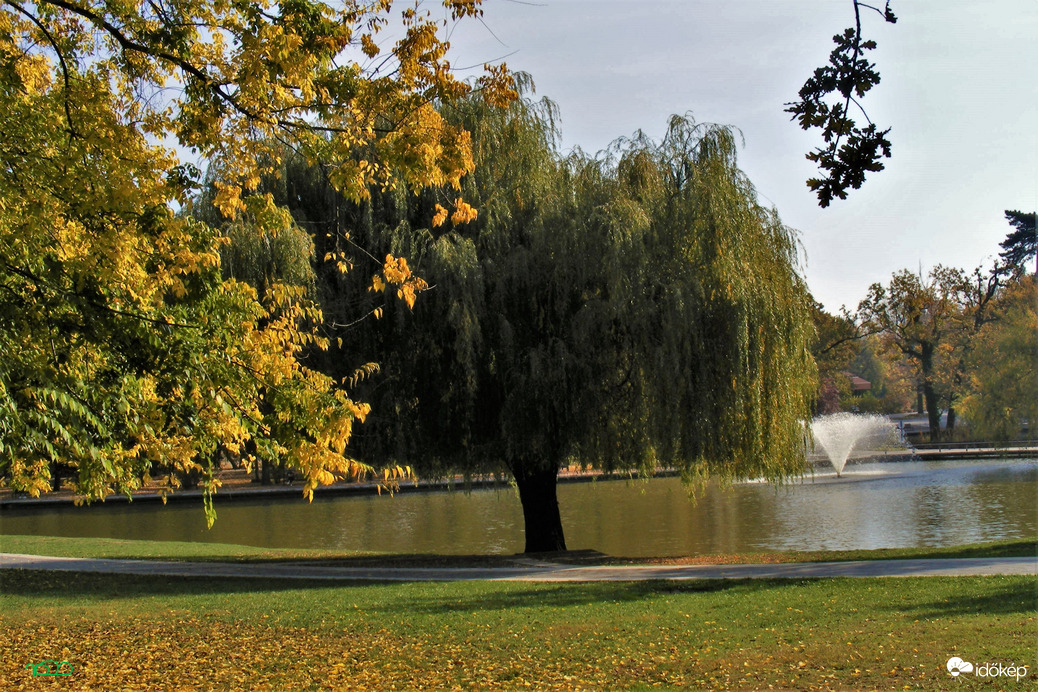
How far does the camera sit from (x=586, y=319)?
1491 cm

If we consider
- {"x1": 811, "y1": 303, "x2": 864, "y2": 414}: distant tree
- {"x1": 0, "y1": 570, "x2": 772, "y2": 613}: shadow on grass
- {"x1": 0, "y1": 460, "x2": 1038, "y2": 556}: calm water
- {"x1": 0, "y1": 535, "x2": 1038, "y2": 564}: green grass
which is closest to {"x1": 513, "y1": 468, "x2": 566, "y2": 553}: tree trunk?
{"x1": 0, "y1": 535, "x2": 1038, "y2": 564}: green grass

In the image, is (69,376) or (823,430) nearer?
(69,376)

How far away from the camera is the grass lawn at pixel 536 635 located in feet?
25.2

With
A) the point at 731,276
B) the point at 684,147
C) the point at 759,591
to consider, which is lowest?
the point at 759,591

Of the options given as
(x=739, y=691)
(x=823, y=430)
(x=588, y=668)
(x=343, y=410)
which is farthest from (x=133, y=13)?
(x=823, y=430)

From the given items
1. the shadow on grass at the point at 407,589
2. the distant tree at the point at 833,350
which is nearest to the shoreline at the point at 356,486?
the distant tree at the point at 833,350

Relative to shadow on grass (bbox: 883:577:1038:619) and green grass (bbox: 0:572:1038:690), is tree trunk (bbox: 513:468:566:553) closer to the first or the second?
green grass (bbox: 0:572:1038:690)

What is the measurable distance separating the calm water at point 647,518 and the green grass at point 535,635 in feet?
22.0

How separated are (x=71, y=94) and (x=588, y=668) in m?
6.52

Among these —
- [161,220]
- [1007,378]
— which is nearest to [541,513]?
[161,220]

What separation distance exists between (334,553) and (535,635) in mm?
10400

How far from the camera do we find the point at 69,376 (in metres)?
6.48

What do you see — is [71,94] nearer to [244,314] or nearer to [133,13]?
[133,13]

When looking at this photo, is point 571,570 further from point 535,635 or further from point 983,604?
point 983,604
